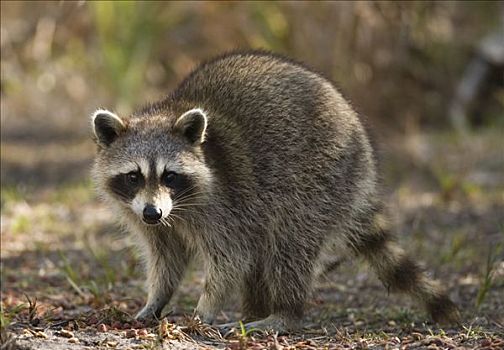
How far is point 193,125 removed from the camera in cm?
427

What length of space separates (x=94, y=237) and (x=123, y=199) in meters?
2.27

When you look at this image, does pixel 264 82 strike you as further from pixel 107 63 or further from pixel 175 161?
pixel 107 63

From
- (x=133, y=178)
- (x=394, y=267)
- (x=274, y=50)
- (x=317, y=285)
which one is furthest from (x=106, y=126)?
(x=274, y=50)

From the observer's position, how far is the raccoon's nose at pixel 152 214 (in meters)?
3.93

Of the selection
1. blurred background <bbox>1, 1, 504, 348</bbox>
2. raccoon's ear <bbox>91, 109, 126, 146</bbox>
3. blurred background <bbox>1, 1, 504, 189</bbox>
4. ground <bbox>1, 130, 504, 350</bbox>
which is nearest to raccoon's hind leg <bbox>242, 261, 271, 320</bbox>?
ground <bbox>1, 130, 504, 350</bbox>

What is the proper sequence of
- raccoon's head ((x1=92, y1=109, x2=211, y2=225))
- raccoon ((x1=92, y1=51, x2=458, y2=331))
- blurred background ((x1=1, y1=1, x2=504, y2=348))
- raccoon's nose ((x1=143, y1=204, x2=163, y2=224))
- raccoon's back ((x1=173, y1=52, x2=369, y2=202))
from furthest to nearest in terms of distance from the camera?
blurred background ((x1=1, y1=1, x2=504, y2=348))
raccoon's back ((x1=173, y1=52, x2=369, y2=202))
raccoon ((x1=92, y1=51, x2=458, y2=331))
raccoon's head ((x1=92, y1=109, x2=211, y2=225))
raccoon's nose ((x1=143, y1=204, x2=163, y2=224))

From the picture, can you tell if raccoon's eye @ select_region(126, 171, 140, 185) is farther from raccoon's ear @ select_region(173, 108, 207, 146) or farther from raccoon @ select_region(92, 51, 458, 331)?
raccoon's ear @ select_region(173, 108, 207, 146)

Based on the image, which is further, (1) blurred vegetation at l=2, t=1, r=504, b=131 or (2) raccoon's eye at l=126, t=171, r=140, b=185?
(1) blurred vegetation at l=2, t=1, r=504, b=131

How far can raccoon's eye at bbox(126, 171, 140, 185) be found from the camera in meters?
4.21

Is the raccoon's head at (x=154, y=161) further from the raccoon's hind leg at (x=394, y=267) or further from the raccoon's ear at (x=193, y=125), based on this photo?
the raccoon's hind leg at (x=394, y=267)

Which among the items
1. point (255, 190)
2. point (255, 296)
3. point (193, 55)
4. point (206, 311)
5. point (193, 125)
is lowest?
point (255, 296)

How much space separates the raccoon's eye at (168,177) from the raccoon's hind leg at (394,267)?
927mm

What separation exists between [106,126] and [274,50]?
440 centimetres

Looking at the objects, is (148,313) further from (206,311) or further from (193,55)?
(193,55)
